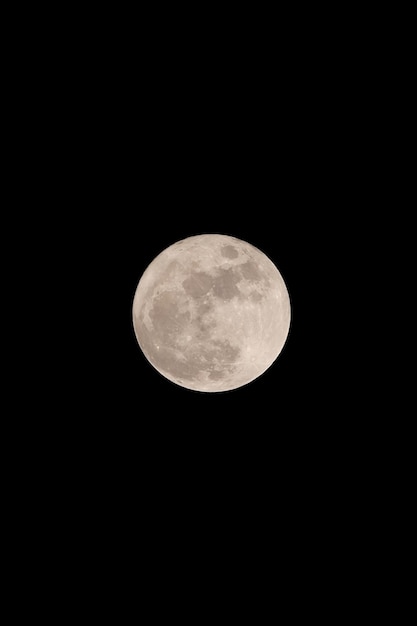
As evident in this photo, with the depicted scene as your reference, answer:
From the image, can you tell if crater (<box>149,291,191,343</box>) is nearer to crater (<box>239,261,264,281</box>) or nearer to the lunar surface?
the lunar surface

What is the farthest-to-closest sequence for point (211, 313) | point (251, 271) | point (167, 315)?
1. point (251, 271)
2. point (167, 315)
3. point (211, 313)

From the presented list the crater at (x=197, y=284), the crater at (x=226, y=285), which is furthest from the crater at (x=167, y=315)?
the crater at (x=226, y=285)

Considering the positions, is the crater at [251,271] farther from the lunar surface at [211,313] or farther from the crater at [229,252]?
the crater at [229,252]

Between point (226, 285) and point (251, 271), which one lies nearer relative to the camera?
point (226, 285)

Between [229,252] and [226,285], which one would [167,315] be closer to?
[226,285]

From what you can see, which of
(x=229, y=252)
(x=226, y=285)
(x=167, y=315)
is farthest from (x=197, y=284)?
(x=229, y=252)

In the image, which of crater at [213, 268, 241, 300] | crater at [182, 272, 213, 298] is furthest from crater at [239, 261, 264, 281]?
crater at [182, 272, 213, 298]

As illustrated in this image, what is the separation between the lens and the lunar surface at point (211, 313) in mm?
5871

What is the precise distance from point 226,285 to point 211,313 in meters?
0.37

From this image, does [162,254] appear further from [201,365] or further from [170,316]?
[201,365]

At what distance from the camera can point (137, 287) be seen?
6793 millimetres

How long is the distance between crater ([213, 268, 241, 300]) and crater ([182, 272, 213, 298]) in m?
0.08

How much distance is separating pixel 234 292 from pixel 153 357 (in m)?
1.38

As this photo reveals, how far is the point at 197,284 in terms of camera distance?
5.88 meters
